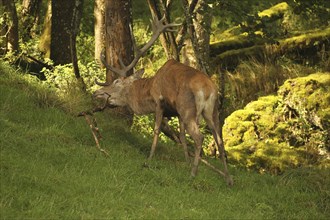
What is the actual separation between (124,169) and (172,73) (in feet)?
5.66

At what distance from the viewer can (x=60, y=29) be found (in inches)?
634

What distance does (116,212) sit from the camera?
27.4ft

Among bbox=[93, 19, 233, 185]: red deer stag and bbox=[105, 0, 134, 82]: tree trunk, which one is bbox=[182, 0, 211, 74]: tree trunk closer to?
bbox=[93, 19, 233, 185]: red deer stag

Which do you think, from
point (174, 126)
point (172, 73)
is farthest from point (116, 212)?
point (174, 126)

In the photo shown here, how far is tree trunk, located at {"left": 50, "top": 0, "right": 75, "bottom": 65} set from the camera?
16.1 m

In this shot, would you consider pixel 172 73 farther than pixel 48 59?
No

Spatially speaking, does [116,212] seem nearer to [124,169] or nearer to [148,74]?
[124,169]

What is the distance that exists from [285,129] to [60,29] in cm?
533

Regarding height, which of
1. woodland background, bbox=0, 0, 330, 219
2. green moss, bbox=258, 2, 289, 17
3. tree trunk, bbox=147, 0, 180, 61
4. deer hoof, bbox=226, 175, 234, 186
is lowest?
deer hoof, bbox=226, 175, 234, 186

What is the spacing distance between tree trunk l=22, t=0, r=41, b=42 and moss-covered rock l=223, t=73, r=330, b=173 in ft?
20.4

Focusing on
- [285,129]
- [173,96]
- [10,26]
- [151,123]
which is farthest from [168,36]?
[173,96]

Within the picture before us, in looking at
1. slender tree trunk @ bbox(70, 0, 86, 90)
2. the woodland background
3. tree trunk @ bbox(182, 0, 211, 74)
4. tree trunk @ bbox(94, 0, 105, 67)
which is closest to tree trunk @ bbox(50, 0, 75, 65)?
the woodland background

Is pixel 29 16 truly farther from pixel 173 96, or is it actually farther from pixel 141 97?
pixel 173 96

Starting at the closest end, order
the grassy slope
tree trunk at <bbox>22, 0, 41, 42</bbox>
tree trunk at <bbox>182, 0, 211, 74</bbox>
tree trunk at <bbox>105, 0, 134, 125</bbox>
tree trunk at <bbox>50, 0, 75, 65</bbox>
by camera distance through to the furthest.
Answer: the grassy slope
tree trunk at <bbox>182, 0, 211, 74</bbox>
tree trunk at <bbox>105, 0, 134, 125</bbox>
tree trunk at <bbox>50, 0, 75, 65</bbox>
tree trunk at <bbox>22, 0, 41, 42</bbox>
